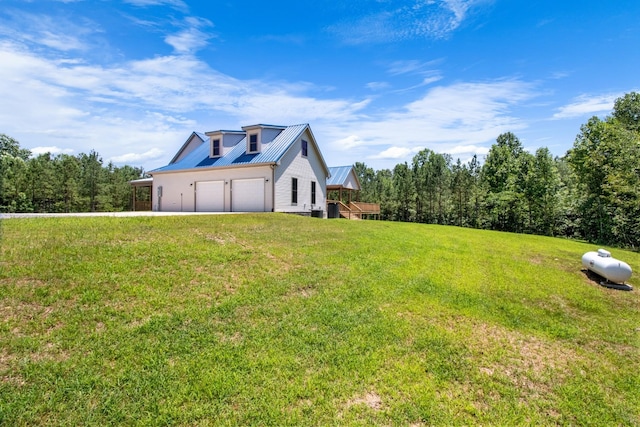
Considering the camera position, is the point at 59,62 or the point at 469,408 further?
the point at 59,62

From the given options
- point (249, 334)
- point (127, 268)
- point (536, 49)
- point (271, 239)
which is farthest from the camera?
point (536, 49)

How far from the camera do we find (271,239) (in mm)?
9570

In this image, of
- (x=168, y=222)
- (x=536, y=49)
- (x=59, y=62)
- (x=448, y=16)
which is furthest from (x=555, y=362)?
(x=536, y=49)

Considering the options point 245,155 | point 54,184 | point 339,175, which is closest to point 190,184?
point 245,155

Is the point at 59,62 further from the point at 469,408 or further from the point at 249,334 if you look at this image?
the point at 469,408

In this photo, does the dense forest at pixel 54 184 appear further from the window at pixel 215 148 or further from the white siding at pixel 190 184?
the window at pixel 215 148

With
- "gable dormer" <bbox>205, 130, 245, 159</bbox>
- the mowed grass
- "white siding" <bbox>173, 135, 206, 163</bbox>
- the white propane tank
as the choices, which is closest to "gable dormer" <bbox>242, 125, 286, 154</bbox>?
"gable dormer" <bbox>205, 130, 245, 159</bbox>

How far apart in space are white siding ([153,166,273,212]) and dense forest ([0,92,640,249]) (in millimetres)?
18595

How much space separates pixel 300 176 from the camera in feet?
64.0

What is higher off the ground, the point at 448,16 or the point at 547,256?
the point at 448,16

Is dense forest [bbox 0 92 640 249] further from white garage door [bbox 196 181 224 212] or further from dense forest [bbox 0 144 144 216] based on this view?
white garage door [bbox 196 181 224 212]

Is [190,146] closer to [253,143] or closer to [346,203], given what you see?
[253,143]

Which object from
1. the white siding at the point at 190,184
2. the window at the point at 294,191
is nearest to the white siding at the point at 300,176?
the window at the point at 294,191

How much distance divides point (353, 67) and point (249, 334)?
539 inches
